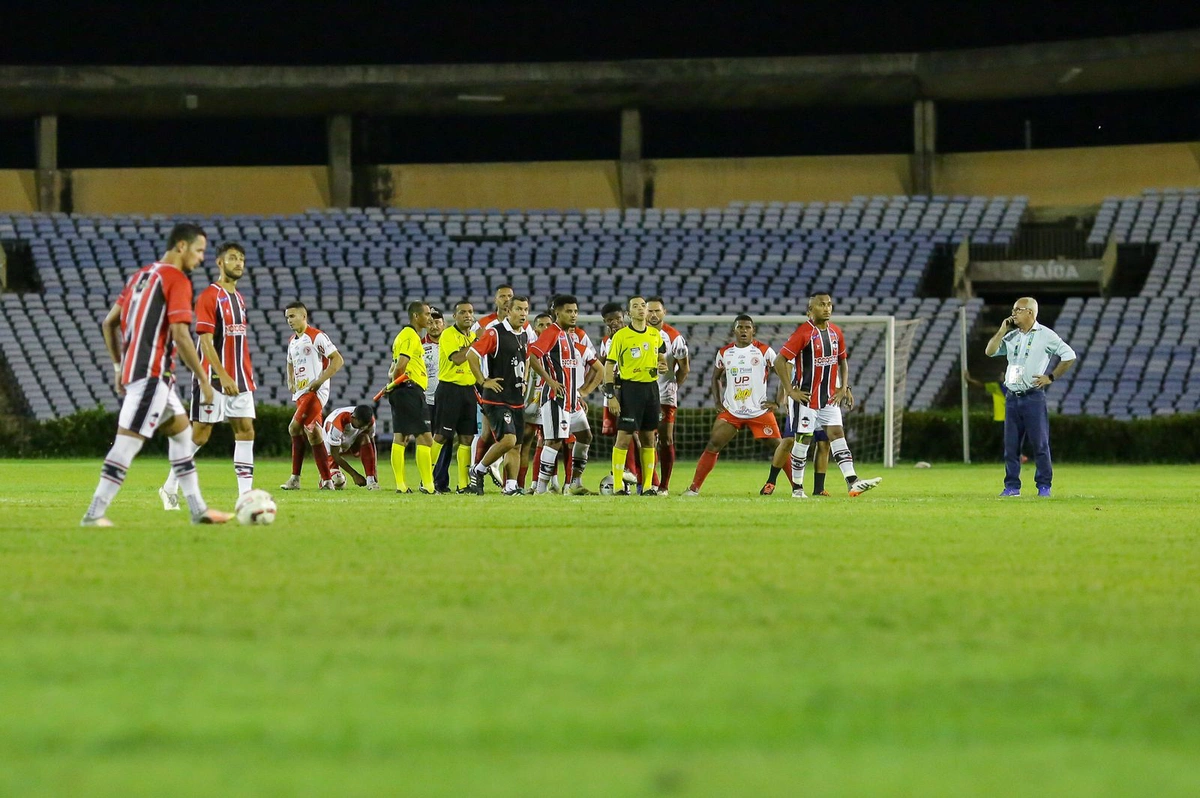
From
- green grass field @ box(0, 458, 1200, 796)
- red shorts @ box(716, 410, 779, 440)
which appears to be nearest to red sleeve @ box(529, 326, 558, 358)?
red shorts @ box(716, 410, 779, 440)

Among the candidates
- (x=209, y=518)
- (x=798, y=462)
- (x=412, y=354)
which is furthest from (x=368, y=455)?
(x=209, y=518)

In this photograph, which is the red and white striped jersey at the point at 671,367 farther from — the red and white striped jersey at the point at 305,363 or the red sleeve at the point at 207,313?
the red sleeve at the point at 207,313

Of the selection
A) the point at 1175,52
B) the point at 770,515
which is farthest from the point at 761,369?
the point at 1175,52

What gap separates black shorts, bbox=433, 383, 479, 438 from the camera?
54.0 feet

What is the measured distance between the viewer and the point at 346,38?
152 ft

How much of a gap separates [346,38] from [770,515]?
3751 centimetres

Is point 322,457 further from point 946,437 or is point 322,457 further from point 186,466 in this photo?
point 946,437

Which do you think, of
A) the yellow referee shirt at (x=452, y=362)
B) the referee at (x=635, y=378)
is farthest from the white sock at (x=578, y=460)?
the yellow referee shirt at (x=452, y=362)

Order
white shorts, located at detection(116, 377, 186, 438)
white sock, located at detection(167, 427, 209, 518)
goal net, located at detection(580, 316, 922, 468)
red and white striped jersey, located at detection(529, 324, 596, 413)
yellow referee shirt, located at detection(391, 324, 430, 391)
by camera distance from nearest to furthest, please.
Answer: white shorts, located at detection(116, 377, 186, 438) < white sock, located at detection(167, 427, 209, 518) < red and white striped jersey, located at detection(529, 324, 596, 413) < yellow referee shirt, located at detection(391, 324, 430, 391) < goal net, located at detection(580, 316, 922, 468)

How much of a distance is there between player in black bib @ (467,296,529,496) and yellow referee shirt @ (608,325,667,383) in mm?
1055

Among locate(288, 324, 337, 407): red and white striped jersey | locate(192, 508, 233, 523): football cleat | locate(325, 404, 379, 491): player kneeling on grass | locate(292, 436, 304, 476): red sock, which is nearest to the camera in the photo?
locate(192, 508, 233, 523): football cleat

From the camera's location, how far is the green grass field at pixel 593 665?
10.9ft

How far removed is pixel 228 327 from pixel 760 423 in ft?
22.3

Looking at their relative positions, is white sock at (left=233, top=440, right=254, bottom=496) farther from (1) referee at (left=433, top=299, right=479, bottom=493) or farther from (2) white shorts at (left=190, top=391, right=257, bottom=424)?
(1) referee at (left=433, top=299, right=479, bottom=493)
